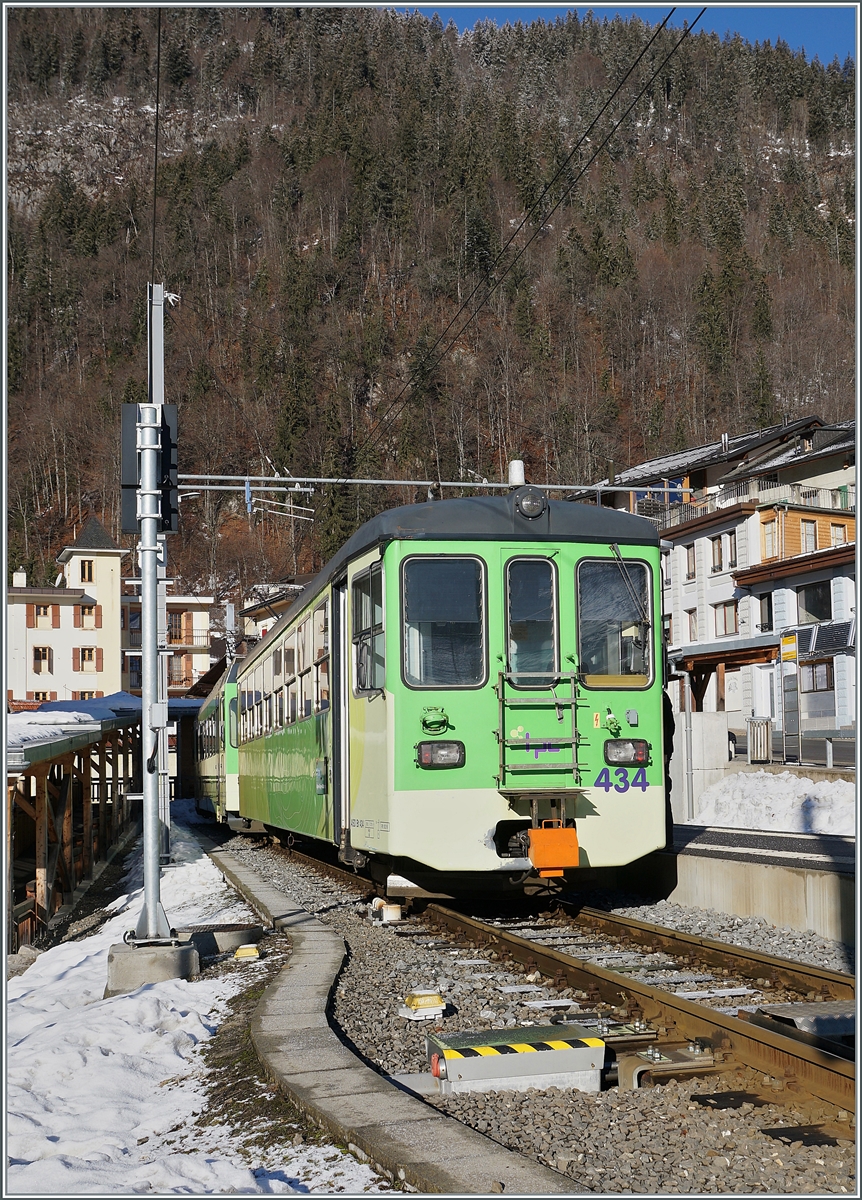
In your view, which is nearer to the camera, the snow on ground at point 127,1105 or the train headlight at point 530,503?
the snow on ground at point 127,1105

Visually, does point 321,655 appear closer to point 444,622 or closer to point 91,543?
point 444,622

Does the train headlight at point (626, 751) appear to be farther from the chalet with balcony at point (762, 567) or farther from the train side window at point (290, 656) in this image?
the chalet with balcony at point (762, 567)

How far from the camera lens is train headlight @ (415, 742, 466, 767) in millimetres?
8219

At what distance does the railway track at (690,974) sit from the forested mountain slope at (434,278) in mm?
46422

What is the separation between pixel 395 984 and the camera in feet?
22.6

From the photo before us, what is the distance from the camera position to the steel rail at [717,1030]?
14.0ft

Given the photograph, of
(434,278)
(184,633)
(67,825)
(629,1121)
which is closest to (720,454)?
(184,633)

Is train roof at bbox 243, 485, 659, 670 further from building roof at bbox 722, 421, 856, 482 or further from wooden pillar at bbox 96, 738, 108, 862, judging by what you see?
building roof at bbox 722, 421, 856, 482

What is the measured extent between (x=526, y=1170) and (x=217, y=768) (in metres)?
21.1

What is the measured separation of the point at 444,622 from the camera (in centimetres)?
852

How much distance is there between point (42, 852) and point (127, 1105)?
1137 centimetres

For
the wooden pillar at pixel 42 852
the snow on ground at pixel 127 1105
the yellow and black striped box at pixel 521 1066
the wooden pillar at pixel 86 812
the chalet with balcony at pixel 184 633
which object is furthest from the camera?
the chalet with balcony at pixel 184 633

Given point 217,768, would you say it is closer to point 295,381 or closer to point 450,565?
point 450,565

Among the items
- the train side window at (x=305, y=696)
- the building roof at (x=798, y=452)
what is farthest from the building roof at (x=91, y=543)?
the train side window at (x=305, y=696)
